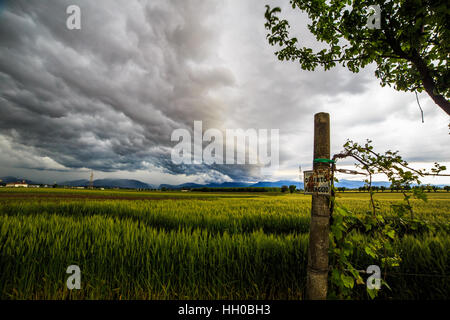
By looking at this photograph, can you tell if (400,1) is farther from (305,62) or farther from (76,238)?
(76,238)

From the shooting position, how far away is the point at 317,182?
163cm

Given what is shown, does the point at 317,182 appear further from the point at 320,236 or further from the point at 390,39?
the point at 390,39

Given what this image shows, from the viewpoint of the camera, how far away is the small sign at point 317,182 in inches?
62.5

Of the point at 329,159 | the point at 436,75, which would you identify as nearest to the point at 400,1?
the point at 436,75

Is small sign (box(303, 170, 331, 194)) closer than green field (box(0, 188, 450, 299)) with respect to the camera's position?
Yes

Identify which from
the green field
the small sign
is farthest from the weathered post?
the green field

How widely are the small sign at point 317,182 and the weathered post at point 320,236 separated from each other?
2 centimetres

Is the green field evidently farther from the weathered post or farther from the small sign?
the small sign

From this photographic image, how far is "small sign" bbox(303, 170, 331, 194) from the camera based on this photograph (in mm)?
1588

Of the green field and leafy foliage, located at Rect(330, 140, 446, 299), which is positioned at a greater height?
leafy foliage, located at Rect(330, 140, 446, 299)

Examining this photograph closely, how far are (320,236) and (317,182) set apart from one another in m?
0.50

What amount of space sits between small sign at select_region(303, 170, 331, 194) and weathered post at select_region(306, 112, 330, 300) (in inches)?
0.7
